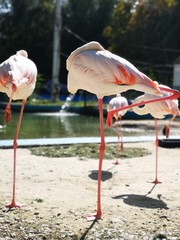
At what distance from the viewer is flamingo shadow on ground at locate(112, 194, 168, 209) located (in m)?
4.60

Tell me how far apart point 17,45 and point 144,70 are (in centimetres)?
1203

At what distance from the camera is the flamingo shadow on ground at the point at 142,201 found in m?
4.60

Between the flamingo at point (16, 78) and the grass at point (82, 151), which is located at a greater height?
the flamingo at point (16, 78)

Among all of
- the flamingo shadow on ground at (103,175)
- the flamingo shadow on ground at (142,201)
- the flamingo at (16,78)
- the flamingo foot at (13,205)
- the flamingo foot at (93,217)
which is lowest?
the flamingo shadow on ground at (103,175)

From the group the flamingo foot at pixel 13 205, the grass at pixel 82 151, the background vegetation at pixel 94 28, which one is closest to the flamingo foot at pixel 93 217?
the flamingo foot at pixel 13 205

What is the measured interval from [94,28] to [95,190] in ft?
107

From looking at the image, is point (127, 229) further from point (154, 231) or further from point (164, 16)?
point (164, 16)

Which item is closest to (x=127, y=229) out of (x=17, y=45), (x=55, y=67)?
(x=55, y=67)

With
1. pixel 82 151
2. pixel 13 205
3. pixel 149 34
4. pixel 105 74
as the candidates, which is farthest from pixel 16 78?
pixel 149 34

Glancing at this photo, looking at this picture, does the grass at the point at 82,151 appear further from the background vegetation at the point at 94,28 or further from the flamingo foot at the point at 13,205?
the background vegetation at the point at 94,28

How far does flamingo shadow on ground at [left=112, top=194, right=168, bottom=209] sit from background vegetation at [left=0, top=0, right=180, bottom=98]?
25.9m

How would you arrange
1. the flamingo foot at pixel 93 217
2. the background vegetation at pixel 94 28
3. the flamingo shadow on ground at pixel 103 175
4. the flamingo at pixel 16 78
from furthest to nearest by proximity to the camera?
the background vegetation at pixel 94 28, the flamingo shadow on ground at pixel 103 175, the flamingo at pixel 16 78, the flamingo foot at pixel 93 217

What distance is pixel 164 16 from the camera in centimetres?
3048

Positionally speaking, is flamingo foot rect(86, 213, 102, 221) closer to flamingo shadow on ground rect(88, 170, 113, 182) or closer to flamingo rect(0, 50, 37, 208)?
flamingo rect(0, 50, 37, 208)
